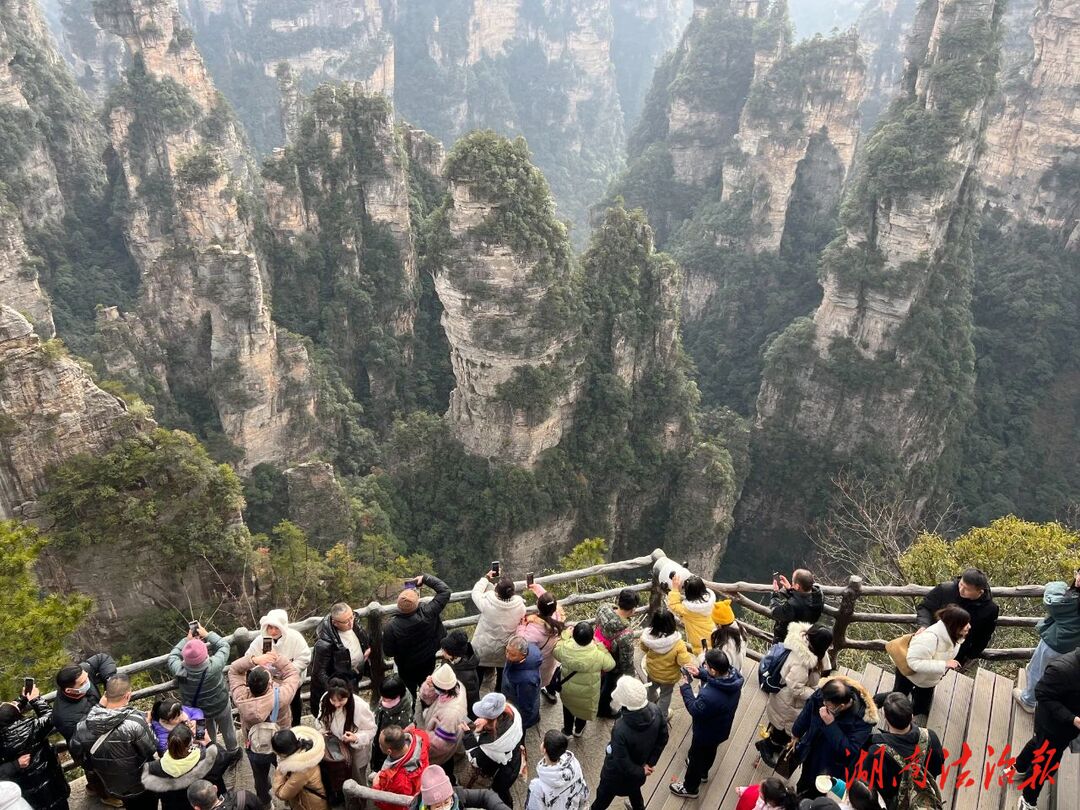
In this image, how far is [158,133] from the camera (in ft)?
170

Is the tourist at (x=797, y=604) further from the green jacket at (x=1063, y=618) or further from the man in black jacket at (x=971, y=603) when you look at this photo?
the green jacket at (x=1063, y=618)

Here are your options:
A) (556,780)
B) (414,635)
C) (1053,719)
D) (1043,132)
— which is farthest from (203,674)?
(1043,132)

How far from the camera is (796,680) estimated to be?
26.2 ft

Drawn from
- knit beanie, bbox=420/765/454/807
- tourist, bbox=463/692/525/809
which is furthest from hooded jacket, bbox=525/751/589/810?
knit beanie, bbox=420/765/454/807

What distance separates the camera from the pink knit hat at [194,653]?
8.09 m

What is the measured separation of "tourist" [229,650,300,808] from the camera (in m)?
7.64

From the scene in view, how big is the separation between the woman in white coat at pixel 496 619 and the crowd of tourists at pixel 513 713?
0.02 metres

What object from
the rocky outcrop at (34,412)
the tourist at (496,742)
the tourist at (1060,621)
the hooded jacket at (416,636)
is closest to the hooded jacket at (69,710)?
the hooded jacket at (416,636)

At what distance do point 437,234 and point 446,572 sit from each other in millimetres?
14332

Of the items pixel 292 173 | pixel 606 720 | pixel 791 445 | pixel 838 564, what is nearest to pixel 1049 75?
pixel 791 445

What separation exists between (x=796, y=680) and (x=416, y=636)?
4.12 metres

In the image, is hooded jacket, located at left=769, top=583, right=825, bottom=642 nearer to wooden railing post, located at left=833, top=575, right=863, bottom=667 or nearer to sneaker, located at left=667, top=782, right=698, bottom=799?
wooden railing post, located at left=833, top=575, right=863, bottom=667

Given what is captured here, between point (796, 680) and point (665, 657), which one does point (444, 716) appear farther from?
point (796, 680)

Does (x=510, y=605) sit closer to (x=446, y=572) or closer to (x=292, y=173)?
(x=446, y=572)
